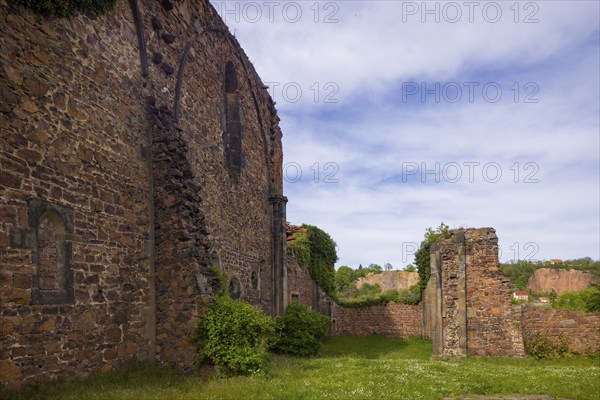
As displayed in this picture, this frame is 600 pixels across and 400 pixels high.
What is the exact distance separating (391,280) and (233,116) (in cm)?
5070

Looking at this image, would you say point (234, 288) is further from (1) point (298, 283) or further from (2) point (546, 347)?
(2) point (546, 347)

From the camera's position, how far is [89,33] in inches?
340

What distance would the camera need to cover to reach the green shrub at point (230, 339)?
9.02 m

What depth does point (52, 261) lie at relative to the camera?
7.36 meters

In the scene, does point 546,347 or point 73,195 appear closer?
point 73,195

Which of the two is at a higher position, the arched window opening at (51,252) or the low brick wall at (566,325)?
the arched window opening at (51,252)

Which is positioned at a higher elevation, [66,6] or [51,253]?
[66,6]

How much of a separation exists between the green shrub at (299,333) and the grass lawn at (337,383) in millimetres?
2185

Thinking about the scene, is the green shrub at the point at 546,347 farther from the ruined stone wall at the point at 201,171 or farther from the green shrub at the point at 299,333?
the ruined stone wall at the point at 201,171

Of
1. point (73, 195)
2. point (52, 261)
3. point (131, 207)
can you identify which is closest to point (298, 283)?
point (131, 207)

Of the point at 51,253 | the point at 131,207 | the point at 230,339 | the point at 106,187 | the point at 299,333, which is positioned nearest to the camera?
the point at 51,253

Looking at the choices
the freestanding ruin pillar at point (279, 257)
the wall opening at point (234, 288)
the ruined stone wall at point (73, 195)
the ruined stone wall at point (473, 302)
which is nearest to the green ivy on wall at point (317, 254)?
the freestanding ruin pillar at point (279, 257)

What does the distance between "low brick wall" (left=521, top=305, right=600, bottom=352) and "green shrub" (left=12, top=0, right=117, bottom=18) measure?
14362mm

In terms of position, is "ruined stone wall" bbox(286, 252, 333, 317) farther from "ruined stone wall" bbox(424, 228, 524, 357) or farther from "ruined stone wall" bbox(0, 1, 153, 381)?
"ruined stone wall" bbox(0, 1, 153, 381)
